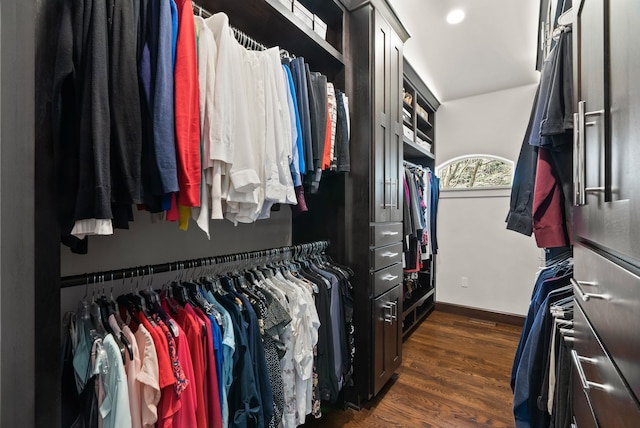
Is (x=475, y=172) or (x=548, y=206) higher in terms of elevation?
(x=475, y=172)

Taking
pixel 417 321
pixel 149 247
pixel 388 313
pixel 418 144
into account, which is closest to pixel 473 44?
pixel 418 144

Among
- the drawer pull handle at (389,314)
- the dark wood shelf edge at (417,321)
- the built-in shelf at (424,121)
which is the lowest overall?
the dark wood shelf edge at (417,321)

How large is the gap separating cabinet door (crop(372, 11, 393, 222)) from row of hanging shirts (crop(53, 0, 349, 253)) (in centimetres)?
75

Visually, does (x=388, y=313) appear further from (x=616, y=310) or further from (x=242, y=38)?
(x=242, y=38)

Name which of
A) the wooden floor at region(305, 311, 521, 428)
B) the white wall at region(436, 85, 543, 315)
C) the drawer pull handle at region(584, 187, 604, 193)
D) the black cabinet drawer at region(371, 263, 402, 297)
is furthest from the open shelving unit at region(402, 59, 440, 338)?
the drawer pull handle at region(584, 187, 604, 193)

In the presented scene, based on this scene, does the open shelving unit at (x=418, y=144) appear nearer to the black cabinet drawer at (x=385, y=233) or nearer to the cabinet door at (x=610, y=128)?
the black cabinet drawer at (x=385, y=233)

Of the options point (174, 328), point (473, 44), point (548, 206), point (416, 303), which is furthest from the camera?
point (416, 303)

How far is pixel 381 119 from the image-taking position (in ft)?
5.94

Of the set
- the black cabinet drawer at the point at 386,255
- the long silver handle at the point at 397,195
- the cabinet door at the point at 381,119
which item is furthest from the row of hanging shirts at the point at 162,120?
the long silver handle at the point at 397,195

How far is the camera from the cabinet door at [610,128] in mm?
442

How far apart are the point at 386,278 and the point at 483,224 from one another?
82.6 inches

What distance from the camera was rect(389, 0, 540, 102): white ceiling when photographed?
2008 mm

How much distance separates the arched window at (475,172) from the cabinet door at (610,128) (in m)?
2.83

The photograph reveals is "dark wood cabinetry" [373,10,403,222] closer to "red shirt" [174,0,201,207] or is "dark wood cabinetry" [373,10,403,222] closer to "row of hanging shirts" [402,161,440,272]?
"row of hanging shirts" [402,161,440,272]
